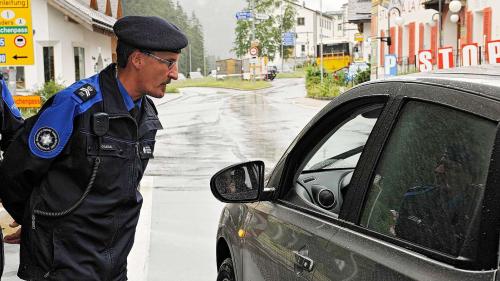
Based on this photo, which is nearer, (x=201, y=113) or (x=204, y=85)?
(x=201, y=113)

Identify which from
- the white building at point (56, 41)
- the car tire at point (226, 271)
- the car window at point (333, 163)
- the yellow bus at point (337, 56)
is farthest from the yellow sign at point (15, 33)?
the yellow bus at point (337, 56)

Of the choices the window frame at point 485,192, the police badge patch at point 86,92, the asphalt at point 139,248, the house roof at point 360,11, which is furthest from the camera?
the house roof at point 360,11

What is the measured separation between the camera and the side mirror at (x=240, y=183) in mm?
3247

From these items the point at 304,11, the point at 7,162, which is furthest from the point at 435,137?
the point at 304,11

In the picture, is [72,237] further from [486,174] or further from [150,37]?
[486,174]

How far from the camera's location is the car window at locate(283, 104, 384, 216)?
2814 millimetres

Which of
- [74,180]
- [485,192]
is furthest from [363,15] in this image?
[485,192]

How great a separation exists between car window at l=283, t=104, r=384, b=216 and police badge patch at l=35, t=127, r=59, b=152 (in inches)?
41.7

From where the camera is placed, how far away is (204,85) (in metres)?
67.6

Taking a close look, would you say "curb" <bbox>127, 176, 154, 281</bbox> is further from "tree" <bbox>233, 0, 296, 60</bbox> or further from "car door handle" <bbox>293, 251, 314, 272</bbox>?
"tree" <bbox>233, 0, 296, 60</bbox>

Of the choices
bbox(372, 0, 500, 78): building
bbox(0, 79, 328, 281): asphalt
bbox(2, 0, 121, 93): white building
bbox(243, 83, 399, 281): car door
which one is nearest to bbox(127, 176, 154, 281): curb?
bbox(0, 79, 328, 281): asphalt

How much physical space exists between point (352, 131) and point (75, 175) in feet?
3.74

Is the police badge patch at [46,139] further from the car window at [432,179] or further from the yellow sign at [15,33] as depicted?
the yellow sign at [15,33]

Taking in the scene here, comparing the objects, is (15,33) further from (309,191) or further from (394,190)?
(394,190)
